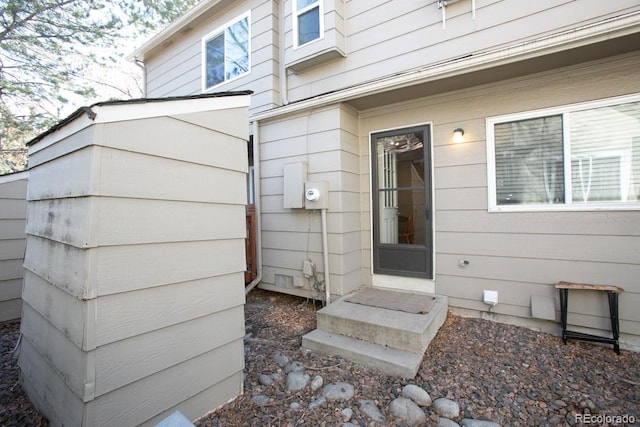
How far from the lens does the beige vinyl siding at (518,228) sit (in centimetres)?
274

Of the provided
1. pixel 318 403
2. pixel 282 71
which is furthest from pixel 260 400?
pixel 282 71

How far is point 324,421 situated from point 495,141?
321 cm

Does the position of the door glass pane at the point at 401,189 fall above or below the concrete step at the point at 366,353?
above

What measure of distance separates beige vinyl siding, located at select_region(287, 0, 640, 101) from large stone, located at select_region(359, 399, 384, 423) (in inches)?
131

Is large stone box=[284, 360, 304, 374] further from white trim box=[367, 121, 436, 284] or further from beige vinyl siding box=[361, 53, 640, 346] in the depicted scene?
beige vinyl siding box=[361, 53, 640, 346]

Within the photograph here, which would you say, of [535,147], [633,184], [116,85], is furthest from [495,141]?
[116,85]

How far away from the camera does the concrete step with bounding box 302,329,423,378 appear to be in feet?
7.72

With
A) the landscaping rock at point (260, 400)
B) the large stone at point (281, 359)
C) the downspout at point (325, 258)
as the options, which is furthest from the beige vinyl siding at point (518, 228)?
the landscaping rock at point (260, 400)

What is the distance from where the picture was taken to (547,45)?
2.64 meters

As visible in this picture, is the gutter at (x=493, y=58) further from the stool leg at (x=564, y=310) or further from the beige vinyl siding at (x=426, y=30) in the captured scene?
the stool leg at (x=564, y=310)

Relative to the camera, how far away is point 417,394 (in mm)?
2098

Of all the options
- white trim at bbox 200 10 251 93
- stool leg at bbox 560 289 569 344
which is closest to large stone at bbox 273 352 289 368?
stool leg at bbox 560 289 569 344

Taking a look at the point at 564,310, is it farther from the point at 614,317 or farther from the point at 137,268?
the point at 137,268

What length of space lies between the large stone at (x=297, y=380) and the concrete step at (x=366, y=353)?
0.39 m
